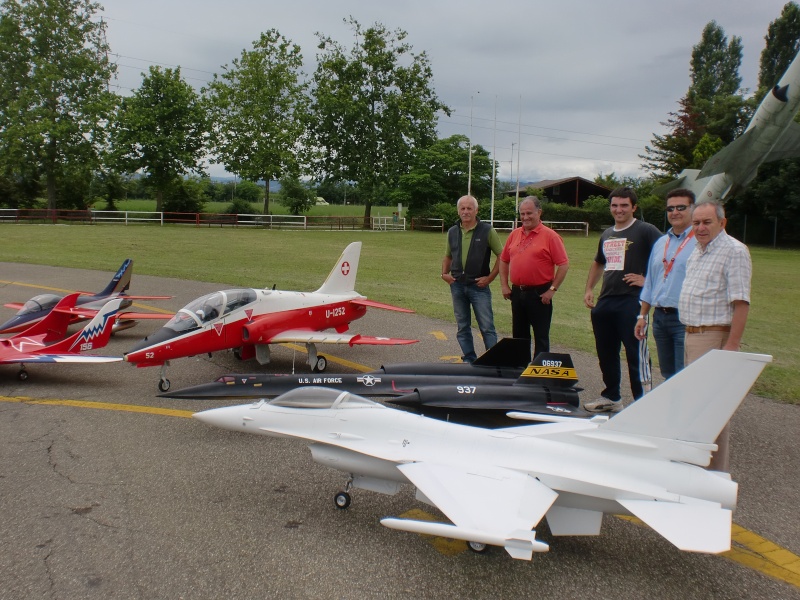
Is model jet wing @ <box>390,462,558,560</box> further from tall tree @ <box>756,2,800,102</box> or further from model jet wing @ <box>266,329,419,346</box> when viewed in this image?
tall tree @ <box>756,2,800,102</box>

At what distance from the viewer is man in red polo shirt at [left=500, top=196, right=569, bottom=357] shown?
7.47 meters

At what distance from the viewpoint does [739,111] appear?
152 feet

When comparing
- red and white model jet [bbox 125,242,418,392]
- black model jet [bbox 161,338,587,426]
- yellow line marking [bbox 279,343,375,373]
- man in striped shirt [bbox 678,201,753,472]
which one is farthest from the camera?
yellow line marking [bbox 279,343,375,373]

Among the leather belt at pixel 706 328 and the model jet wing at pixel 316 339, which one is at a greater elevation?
the leather belt at pixel 706 328

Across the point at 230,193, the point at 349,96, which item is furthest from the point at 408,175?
the point at 230,193

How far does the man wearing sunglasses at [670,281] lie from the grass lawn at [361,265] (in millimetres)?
3242

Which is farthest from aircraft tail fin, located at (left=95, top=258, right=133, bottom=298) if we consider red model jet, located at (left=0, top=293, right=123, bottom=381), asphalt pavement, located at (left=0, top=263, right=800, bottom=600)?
asphalt pavement, located at (left=0, top=263, right=800, bottom=600)

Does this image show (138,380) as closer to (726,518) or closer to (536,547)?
(536,547)

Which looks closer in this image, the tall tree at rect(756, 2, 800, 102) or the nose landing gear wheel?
the nose landing gear wheel

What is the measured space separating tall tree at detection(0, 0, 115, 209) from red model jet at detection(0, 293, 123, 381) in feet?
147

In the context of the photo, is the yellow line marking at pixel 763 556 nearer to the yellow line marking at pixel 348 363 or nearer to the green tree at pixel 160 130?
the yellow line marking at pixel 348 363

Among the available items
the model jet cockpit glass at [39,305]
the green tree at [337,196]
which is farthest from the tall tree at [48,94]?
the green tree at [337,196]

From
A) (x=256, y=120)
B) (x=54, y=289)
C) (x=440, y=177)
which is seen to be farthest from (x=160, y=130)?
(x=54, y=289)

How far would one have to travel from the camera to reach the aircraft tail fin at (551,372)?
21.3 ft
